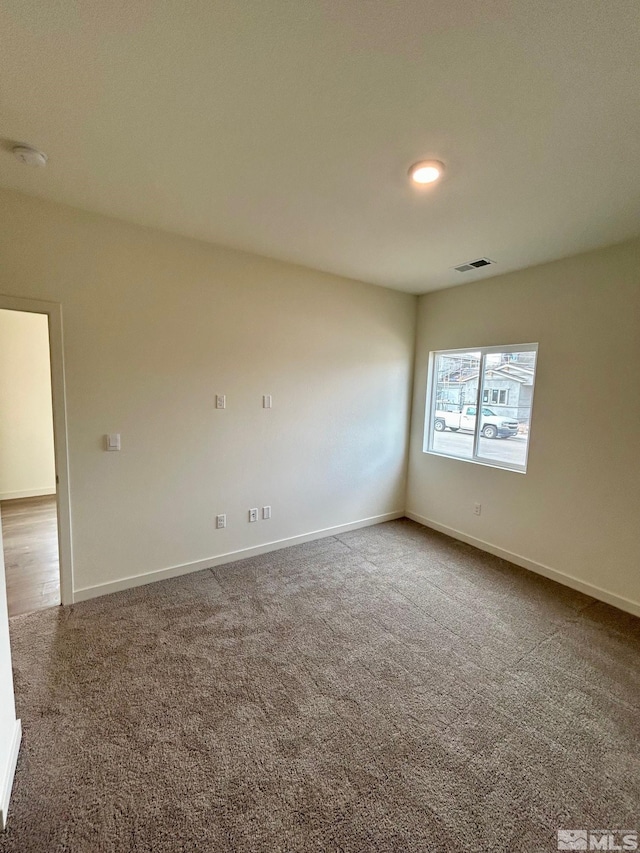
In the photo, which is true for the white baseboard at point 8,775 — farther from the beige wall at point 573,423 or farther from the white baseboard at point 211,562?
the beige wall at point 573,423

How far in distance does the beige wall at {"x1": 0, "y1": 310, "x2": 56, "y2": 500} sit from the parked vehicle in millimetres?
5349

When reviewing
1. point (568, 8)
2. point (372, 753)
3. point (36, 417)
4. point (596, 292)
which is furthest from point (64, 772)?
point (36, 417)

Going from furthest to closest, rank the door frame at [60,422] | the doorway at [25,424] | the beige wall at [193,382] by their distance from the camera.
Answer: the doorway at [25,424]
the beige wall at [193,382]
the door frame at [60,422]

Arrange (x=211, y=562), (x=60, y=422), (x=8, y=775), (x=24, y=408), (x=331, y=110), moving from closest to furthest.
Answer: (x=8, y=775)
(x=331, y=110)
(x=60, y=422)
(x=211, y=562)
(x=24, y=408)

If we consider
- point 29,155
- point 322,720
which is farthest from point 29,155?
point 322,720

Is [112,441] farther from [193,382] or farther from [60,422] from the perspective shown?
[193,382]

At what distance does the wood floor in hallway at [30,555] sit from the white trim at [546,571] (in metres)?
3.68

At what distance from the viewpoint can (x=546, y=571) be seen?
3131 millimetres

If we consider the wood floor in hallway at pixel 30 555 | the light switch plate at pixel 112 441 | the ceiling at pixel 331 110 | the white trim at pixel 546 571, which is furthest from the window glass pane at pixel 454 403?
the wood floor in hallway at pixel 30 555

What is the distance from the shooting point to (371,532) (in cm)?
397

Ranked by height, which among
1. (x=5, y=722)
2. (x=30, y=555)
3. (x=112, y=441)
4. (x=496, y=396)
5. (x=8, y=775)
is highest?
(x=496, y=396)

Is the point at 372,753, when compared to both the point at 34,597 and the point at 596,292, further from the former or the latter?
the point at 596,292

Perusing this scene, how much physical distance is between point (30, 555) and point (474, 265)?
4933mm

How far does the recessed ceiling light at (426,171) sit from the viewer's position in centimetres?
178
